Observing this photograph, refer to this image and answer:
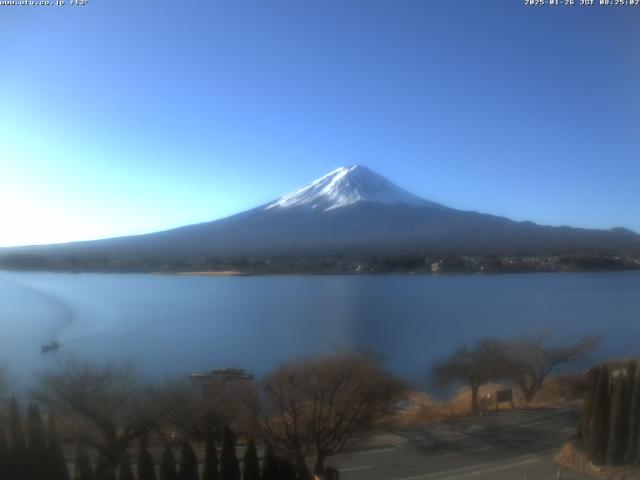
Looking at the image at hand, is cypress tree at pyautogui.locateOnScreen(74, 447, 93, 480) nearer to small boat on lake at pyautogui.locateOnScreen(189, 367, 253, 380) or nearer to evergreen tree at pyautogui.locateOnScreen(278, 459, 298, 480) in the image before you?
evergreen tree at pyautogui.locateOnScreen(278, 459, 298, 480)

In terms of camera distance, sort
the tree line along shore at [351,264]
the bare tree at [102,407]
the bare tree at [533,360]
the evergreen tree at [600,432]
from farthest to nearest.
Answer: the tree line along shore at [351,264] < the bare tree at [533,360] < the evergreen tree at [600,432] < the bare tree at [102,407]

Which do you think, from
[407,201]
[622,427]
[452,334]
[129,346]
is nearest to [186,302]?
[129,346]

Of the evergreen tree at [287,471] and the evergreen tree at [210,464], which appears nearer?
the evergreen tree at [210,464]

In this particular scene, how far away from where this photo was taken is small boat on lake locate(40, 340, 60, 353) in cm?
803

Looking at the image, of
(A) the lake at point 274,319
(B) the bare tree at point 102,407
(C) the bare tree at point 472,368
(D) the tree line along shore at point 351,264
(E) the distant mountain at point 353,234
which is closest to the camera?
(B) the bare tree at point 102,407

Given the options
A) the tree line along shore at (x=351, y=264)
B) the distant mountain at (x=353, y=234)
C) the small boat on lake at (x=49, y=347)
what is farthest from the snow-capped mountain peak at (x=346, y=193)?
the small boat on lake at (x=49, y=347)

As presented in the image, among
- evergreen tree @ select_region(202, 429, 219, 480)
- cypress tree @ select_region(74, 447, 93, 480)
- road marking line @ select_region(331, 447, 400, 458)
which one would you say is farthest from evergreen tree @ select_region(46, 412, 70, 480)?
road marking line @ select_region(331, 447, 400, 458)

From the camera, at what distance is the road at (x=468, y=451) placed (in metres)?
4.17

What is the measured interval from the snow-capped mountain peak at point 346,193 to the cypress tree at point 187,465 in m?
39.6

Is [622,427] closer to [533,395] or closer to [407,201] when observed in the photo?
[533,395]

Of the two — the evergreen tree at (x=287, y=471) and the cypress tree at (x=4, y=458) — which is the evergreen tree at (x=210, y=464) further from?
the cypress tree at (x=4, y=458)

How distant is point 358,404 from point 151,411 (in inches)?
67.5

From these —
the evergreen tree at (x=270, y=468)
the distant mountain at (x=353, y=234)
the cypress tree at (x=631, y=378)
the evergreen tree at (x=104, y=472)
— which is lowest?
the evergreen tree at (x=270, y=468)

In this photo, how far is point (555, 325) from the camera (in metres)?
12.0
